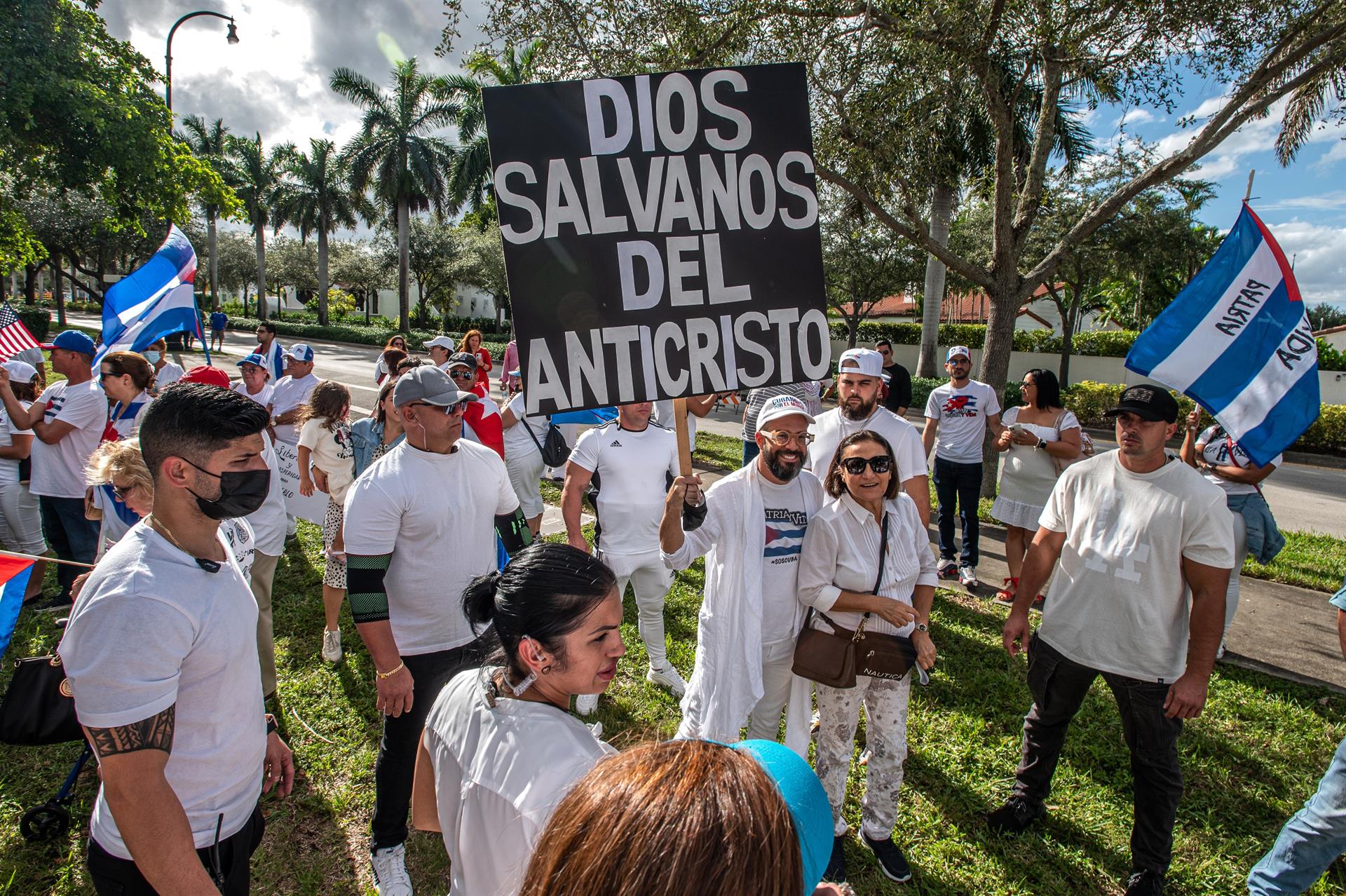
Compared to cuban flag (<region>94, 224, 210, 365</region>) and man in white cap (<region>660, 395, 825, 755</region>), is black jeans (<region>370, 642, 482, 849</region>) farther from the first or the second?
cuban flag (<region>94, 224, 210, 365</region>)

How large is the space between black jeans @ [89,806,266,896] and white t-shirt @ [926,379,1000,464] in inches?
220

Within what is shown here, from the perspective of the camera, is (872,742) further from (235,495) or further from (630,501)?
(235,495)

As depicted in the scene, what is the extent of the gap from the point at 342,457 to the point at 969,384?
17.1 ft

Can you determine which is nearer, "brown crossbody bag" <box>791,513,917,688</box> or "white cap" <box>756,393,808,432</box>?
"brown crossbody bag" <box>791,513,917,688</box>

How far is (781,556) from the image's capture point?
3.28 meters

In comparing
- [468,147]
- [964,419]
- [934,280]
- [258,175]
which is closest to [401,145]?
[468,147]

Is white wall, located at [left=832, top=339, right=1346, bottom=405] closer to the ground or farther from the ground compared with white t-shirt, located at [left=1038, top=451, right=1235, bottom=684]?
farther from the ground

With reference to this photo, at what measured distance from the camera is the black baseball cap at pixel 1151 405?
9.90 feet

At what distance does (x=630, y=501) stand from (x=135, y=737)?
2944 millimetres

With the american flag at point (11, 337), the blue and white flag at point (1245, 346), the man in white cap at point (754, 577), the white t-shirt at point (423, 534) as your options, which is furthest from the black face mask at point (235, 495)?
the american flag at point (11, 337)

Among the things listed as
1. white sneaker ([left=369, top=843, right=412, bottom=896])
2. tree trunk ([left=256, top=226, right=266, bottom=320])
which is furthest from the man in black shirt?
tree trunk ([left=256, top=226, right=266, bottom=320])

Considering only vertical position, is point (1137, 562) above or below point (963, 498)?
above

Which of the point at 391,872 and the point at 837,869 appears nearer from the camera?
the point at 391,872

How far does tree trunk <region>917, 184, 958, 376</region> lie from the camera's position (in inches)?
759
